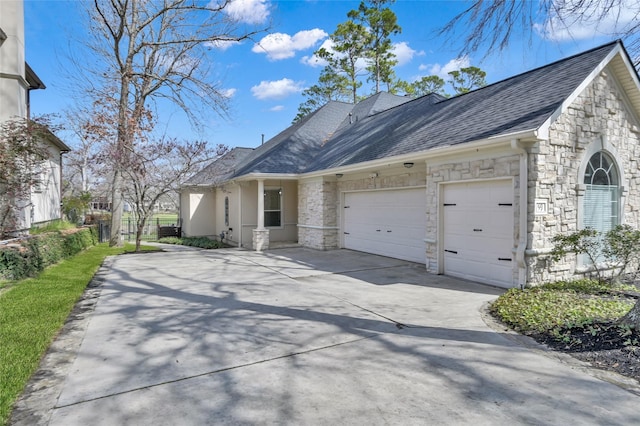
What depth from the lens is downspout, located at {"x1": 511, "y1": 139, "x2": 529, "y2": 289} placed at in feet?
21.5

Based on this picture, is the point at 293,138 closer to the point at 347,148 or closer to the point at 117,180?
the point at 347,148

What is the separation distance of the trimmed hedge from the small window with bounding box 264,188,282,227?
6.91 meters

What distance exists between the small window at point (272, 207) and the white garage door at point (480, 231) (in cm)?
854

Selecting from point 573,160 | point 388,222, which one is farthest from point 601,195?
point 388,222

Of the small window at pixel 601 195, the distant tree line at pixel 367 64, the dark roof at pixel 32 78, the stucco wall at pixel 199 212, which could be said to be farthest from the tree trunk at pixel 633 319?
the distant tree line at pixel 367 64

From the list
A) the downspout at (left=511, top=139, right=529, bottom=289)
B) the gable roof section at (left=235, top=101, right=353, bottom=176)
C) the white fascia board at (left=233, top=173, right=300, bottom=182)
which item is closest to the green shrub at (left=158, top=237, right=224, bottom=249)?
the gable roof section at (left=235, top=101, right=353, bottom=176)

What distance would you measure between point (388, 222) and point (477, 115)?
3932 mm

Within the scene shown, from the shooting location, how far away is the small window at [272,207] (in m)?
15.4

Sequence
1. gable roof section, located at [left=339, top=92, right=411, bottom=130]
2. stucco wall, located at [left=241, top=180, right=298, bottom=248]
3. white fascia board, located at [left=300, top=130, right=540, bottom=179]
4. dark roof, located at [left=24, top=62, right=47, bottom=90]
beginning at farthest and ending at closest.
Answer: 1. gable roof section, located at [left=339, top=92, right=411, bottom=130]
2. stucco wall, located at [left=241, top=180, right=298, bottom=248]
3. dark roof, located at [left=24, top=62, right=47, bottom=90]
4. white fascia board, located at [left=300, top=130, right=540, bottom=179]

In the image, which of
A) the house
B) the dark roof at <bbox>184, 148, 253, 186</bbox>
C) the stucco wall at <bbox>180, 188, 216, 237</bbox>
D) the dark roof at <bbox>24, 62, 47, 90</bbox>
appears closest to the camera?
the house

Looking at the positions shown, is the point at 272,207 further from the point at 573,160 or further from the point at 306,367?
the point at 306,367

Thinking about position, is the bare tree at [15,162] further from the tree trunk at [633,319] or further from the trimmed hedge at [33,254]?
the tree trunk at [633,319]

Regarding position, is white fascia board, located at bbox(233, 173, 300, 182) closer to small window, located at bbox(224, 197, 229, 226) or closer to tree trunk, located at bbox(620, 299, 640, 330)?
small window, located at bbox(224, 197, 229, 226)

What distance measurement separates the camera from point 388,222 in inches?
435
